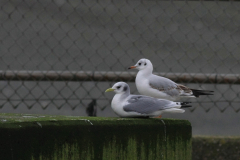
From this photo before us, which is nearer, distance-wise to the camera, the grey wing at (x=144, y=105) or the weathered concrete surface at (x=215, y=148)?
the grey wing at (x=144, y=105)

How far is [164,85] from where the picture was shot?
271 centimetres

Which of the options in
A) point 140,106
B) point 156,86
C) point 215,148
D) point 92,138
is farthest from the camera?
point 215,148

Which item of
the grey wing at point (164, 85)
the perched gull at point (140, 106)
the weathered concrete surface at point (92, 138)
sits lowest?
the weathered concrete surface at point (92, 138)

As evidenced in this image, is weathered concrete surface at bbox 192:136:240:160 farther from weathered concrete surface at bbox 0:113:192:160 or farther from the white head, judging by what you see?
weathered concrete surface at bbox 0:113:192:160

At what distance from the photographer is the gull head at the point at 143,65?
9.07 ft

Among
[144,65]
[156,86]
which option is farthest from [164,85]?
[144,65]

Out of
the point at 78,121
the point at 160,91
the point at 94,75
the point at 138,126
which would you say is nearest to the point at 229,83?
the point at 160,91

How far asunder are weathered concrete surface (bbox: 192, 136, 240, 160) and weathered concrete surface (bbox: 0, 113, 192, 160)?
646 mm

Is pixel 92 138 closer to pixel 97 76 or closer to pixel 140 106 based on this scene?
pixel 140 106

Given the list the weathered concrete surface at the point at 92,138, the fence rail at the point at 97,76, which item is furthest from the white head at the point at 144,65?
the weathered concrete surface at the point at 92,138

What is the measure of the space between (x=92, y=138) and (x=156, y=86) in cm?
91

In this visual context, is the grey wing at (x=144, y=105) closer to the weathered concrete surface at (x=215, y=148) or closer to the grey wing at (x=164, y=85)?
the grey wing at (x=164, y=85)

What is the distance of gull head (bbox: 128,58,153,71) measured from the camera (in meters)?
2.76

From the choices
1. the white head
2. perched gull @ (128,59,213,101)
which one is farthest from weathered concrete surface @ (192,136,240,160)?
the white head
